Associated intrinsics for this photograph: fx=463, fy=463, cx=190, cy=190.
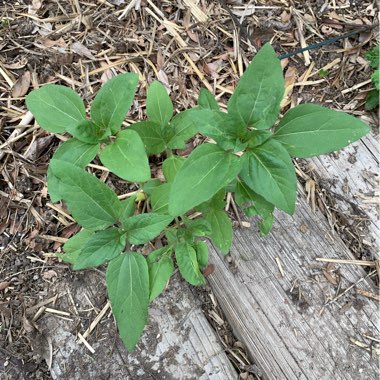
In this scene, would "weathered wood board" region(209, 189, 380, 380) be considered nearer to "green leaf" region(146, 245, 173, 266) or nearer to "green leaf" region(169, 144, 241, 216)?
"green leaf" region(146, 245, 173, 266)

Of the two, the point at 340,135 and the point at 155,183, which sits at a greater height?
the point at 340,135

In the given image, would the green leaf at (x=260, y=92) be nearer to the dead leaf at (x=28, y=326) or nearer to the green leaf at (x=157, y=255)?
the green leaf at (x=157, y=255)

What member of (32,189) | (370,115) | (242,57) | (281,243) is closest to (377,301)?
(281,243)

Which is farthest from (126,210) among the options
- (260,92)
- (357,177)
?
(357,177)

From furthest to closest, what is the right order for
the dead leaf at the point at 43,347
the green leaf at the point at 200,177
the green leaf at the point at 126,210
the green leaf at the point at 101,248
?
the dead leaf at the point at 43,347
the green leaf at the point at 126,210
the green leaf at the point at 101,248
the green leaf at the point at 200,177

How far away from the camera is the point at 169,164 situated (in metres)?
2.29

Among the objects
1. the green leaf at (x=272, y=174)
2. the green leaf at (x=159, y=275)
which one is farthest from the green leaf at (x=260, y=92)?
the green leaf at (x=159, y=275)

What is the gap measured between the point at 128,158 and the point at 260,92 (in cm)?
62

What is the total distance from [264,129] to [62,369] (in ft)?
5.25

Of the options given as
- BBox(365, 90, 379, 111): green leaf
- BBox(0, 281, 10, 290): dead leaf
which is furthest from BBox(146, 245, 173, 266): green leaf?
BBox(365, 90, 379, 111): green leaf

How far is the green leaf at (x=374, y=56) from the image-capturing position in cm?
282

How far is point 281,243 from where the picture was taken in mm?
2588

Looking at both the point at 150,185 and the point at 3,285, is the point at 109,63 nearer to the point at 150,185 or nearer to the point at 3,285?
the point at 150,185

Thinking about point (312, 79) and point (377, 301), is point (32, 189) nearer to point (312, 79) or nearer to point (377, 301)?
point (312, 79)
